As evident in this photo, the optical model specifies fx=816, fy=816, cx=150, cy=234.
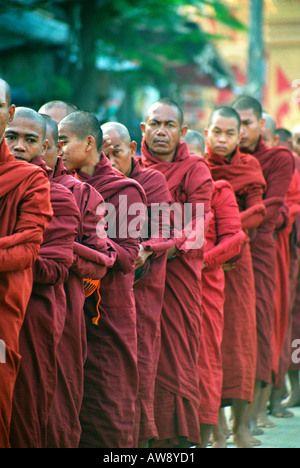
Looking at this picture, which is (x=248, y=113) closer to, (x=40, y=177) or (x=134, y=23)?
(x=40, y=177)

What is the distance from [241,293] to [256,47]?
970 centimetres

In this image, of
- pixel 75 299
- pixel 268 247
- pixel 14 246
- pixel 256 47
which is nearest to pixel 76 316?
pixel 75 299

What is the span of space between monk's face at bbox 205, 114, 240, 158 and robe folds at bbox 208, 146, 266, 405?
60mm

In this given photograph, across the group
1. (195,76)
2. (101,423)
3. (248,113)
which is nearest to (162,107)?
(248,113)

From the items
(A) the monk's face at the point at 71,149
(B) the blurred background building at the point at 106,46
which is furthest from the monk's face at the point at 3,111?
(B) the blurred background building at the point at 106,46

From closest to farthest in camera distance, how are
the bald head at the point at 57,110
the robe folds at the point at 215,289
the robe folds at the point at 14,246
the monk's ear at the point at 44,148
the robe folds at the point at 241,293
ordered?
the robe folds at the point at 14,246, the monk's ear at the point at 44,148, the bald head at the point at 57,110, the robe folds at the point at 215,289, the robe folds at the point at 241,293

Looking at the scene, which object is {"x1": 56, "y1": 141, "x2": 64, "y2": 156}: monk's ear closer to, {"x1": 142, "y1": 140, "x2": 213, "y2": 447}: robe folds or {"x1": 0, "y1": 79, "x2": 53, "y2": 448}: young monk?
{"x1": 0, "y1": 79, "x2": 53, "y2": 448}: young monk

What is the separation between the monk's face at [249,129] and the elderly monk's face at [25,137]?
2.88m

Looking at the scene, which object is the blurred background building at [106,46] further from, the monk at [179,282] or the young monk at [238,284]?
the monk at [179,282]

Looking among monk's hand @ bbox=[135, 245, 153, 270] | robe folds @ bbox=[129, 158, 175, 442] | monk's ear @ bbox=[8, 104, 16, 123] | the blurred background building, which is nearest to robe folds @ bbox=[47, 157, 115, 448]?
monk's hand @ bbox=[135, 245, 153, 270]

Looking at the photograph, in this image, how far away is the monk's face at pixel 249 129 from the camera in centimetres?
658

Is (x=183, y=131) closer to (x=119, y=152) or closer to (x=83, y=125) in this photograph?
(x=119, y=152)

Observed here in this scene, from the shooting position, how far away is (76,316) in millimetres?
4016

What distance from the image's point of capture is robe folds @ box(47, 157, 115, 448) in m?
3.85
